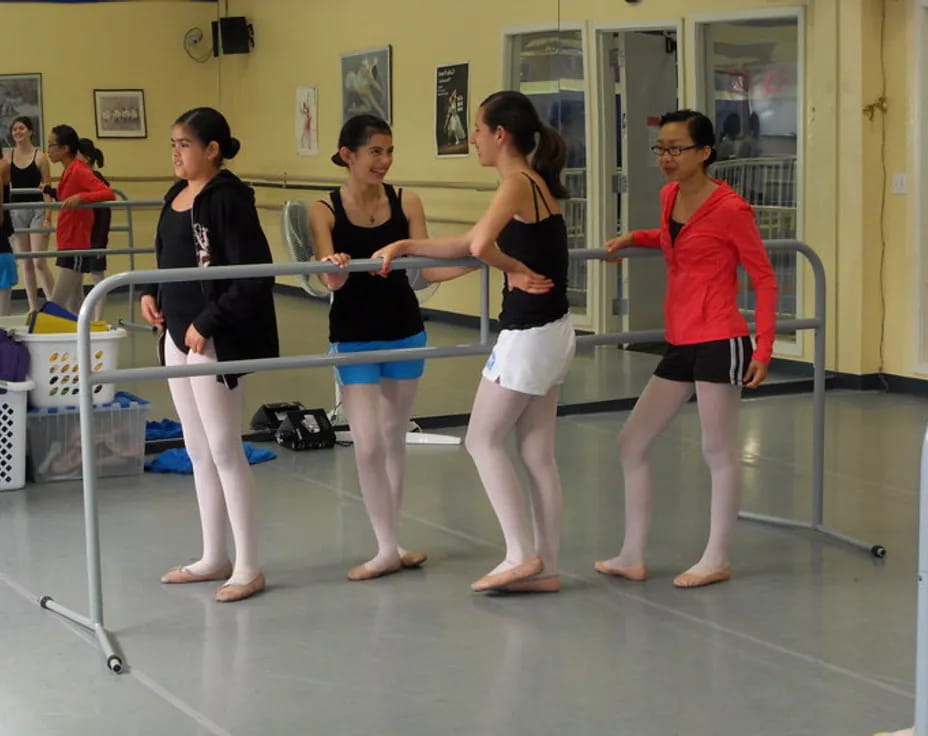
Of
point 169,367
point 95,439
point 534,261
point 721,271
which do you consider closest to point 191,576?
point 169,367

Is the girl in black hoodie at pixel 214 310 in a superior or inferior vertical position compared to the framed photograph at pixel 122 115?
inferior

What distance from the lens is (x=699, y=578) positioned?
4922 millimetres

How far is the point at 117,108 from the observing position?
21.8ft

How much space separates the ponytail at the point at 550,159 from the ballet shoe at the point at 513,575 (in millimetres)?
1114

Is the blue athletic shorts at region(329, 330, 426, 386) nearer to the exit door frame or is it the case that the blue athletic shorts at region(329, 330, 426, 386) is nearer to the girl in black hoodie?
the girl in black hoodie

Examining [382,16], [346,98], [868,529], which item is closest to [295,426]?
[346,98]

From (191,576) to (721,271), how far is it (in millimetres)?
1951

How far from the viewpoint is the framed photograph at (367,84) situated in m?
7.55

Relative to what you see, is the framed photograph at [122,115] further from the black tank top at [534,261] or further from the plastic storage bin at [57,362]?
the black tank top at [534,261]

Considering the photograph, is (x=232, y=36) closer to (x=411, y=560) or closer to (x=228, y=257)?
(x=228, y=257)

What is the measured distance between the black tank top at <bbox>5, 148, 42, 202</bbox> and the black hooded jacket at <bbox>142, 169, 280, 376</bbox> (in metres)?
2.01

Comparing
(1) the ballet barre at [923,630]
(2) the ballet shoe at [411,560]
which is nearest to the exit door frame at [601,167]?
(2) the ballet shoe at [411,560]

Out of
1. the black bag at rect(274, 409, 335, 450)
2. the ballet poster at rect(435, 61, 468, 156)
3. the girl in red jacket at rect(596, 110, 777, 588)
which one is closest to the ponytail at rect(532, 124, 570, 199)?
the girl in red jacket at rect(596, 110, 777, 588)

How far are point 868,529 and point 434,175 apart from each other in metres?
3.14
